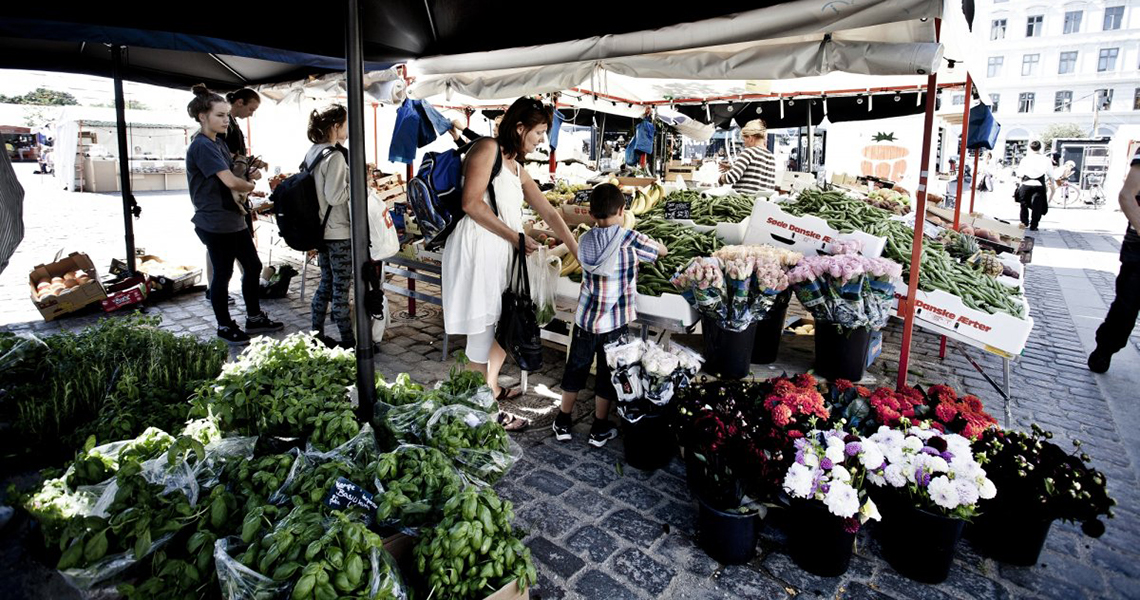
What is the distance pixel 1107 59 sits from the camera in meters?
51.7

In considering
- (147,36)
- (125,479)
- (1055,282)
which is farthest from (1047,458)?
(1055,282)

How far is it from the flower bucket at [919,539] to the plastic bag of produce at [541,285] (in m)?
2.33

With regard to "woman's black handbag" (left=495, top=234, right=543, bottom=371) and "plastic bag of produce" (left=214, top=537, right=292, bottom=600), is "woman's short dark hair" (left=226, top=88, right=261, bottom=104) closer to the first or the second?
"woman's black handbag" (left=495, top=234, right=543, bottom=371)

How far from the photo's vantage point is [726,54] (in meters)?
4.12

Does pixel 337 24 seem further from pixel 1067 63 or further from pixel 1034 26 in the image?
pixel 1034 26

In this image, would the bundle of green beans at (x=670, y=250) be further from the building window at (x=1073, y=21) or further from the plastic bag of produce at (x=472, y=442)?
the building window at (x=1073, y=21)

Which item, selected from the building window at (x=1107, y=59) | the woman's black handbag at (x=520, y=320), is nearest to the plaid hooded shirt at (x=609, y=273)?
the woman's black handbag at (x=520, y=320)

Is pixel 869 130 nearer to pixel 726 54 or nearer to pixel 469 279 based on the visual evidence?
pixel 726 54

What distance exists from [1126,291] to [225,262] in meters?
8.15

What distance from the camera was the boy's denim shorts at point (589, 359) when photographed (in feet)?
12.8

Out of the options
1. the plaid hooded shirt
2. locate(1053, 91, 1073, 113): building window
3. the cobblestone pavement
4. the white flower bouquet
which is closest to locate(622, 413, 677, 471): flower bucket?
the cobblestone pavement

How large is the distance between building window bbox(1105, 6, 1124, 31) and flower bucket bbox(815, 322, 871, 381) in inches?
2728

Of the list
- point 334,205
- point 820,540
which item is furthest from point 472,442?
point 334,205

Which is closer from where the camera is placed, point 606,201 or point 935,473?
point 935,473
